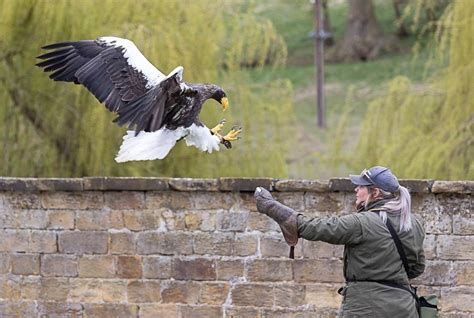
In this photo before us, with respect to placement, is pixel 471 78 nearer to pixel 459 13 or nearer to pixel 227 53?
pixel 459 13

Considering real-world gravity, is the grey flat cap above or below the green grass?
below

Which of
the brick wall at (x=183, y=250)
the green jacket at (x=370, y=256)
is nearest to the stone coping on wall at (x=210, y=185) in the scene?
the brick wall at (x=183, y=250)

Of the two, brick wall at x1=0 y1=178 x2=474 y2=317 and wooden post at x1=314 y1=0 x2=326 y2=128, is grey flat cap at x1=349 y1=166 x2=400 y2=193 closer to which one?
brick wall at x1=0 y1=178 x2=474 y2=317

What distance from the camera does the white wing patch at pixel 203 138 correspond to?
677 centimetres

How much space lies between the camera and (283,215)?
19.8 feet

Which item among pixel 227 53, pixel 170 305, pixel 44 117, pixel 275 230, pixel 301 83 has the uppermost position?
pixel 301 83

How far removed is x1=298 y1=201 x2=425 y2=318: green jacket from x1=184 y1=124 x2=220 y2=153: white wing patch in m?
0.98

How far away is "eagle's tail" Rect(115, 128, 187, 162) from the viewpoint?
665cm

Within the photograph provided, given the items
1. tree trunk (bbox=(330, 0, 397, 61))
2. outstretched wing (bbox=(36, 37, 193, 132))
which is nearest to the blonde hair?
outstretched wing (bbox=(36, 37, 193, 132))

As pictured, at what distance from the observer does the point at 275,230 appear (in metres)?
8.50

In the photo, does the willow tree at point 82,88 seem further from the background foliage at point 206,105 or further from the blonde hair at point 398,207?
the blonde hair at point 398,207

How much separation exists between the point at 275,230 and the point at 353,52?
2084cm

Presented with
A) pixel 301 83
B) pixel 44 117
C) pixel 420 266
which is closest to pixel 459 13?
pixel 44 117

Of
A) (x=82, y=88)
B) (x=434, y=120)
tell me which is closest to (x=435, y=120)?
(x=434, y=120)
